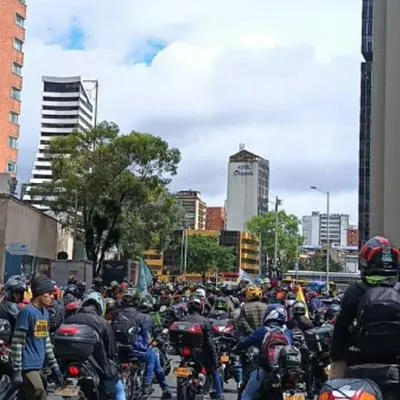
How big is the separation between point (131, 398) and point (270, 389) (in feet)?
11.6

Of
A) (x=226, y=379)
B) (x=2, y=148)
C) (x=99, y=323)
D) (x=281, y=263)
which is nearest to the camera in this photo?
(x=99, y=323)

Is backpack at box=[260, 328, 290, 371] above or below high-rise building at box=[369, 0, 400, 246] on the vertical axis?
below

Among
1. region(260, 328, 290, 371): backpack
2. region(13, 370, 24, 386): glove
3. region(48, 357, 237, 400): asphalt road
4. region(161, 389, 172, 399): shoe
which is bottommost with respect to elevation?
region(48, 357, 237, 400): asphalt road

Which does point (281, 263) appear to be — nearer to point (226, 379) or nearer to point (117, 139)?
point (117, 139)

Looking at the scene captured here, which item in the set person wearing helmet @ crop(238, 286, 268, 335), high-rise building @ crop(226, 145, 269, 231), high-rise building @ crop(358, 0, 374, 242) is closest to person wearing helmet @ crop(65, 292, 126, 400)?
person wearing helmet @ crop(238, 286, 268, 335)

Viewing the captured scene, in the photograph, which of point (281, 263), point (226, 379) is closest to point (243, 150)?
point (281, 263)

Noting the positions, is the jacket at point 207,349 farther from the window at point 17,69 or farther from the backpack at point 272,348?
the window at point 17,69

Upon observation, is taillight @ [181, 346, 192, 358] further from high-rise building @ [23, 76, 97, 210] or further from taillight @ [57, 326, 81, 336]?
high-rise building @ [23, 76, 97, 210]

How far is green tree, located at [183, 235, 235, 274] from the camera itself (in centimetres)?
13325

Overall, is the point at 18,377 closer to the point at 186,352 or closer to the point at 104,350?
Result: the point at 104,350

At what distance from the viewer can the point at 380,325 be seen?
4566 millimetres

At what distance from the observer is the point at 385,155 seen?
2623 inches

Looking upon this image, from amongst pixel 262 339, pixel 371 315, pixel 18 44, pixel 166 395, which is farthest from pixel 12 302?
pixel 18 44

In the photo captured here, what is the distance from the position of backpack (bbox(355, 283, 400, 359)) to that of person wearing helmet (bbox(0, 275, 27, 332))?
6.56 metres
